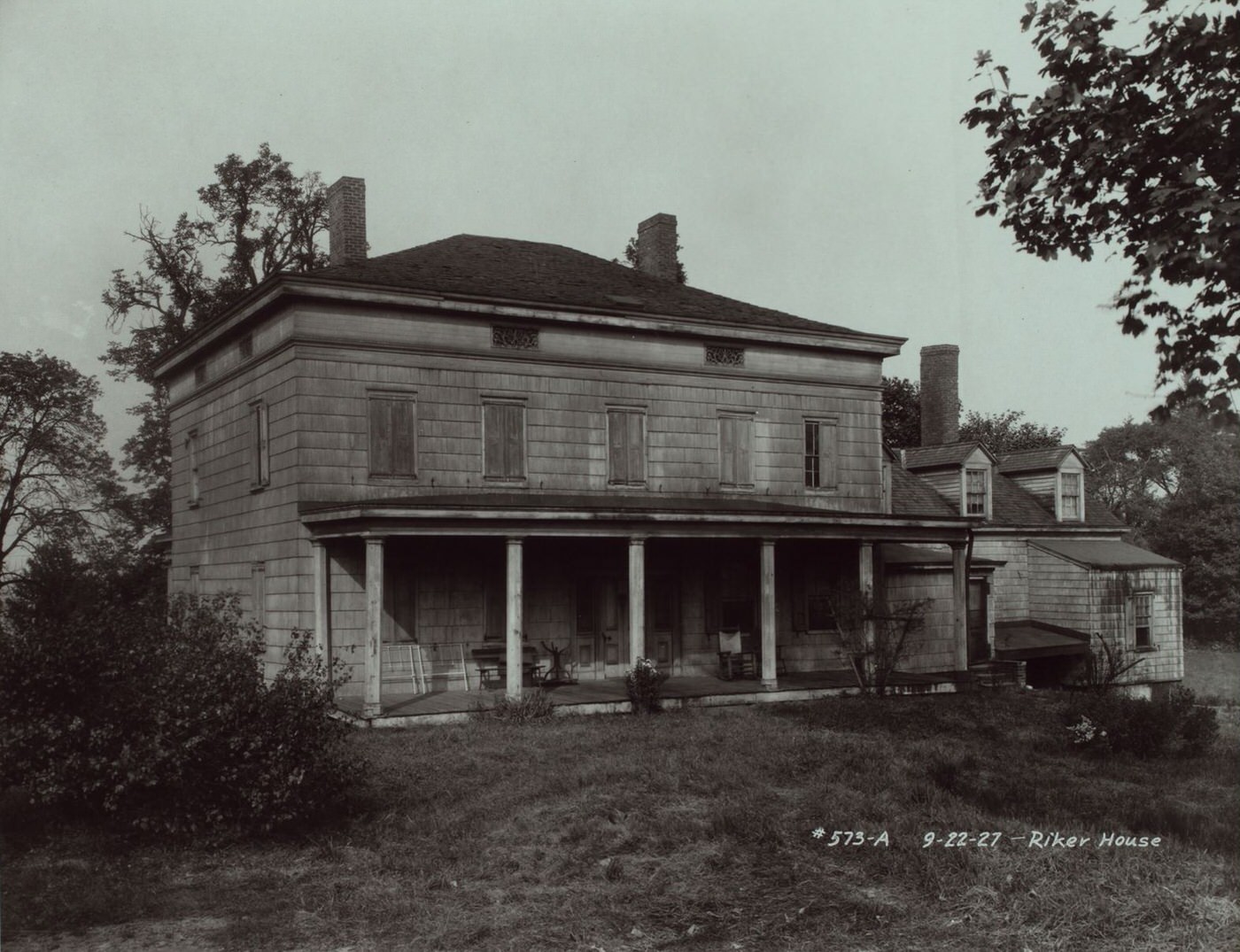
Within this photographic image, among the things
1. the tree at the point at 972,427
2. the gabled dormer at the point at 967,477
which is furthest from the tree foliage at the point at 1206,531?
the gabled dormer at the point at 967,477

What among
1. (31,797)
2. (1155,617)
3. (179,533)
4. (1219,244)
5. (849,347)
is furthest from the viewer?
(1155,617)

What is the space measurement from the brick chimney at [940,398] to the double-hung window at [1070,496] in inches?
130

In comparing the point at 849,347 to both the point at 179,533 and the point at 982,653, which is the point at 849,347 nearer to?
the point at 982,653

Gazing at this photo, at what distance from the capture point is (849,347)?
23422 mm

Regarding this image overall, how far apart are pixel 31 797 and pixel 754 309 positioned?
18.1 meters

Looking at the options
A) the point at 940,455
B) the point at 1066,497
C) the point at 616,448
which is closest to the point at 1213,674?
the point at 1066,497

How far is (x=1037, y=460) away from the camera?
98.3ft

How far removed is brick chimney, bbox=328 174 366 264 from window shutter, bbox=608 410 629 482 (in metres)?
6.32

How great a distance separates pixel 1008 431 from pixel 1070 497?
885 inches

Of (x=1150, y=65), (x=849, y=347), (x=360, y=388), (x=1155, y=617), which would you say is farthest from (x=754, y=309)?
(x=1150, y=65)

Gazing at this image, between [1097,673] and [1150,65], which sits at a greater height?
[1150,65]

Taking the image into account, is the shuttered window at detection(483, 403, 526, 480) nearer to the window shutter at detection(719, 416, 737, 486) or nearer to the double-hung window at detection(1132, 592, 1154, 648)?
the window shutter at detection(719, 416, 737, 486)

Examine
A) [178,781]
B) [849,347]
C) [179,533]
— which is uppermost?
[849,347]

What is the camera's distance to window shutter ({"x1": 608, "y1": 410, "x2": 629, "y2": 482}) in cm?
2106
